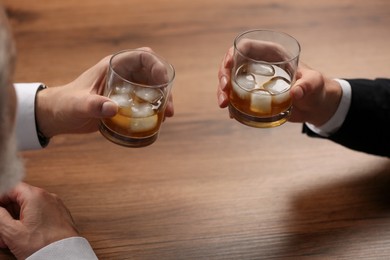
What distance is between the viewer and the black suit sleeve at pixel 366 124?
1.39m

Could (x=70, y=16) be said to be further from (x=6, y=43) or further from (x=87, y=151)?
(x=6, y=43)

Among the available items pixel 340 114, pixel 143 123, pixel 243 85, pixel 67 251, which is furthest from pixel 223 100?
pixel 67 251

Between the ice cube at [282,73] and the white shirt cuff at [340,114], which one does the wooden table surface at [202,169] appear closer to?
the white shirt cuff at [340,114]

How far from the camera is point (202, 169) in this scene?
1340 millimetres

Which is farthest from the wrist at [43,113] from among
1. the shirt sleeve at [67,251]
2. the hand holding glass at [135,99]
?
the shirt sleeve at [67,251]

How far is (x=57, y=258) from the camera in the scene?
3.67 ft

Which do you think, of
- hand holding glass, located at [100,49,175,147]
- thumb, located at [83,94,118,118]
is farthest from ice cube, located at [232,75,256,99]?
thumb, located at [83,94,118,118]

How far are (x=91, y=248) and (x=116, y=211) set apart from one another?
0.34 ft

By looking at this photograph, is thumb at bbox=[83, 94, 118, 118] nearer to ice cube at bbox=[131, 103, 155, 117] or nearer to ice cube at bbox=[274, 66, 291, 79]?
ice cube at bbox=[131, 103, 155, 117]

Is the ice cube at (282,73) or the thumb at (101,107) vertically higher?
the ice cube at (282,73)

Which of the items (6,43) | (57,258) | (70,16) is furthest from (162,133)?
(6,43)

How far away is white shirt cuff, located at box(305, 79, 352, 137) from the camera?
4.57 ft

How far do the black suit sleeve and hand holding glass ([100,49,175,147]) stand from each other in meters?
0.43

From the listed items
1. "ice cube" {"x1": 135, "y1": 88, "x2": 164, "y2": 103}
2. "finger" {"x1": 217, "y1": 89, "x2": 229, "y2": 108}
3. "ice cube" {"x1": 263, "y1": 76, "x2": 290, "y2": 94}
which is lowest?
"finger" {"x1": 217, "y1": 89, "x2": 229, "y2": 108}
